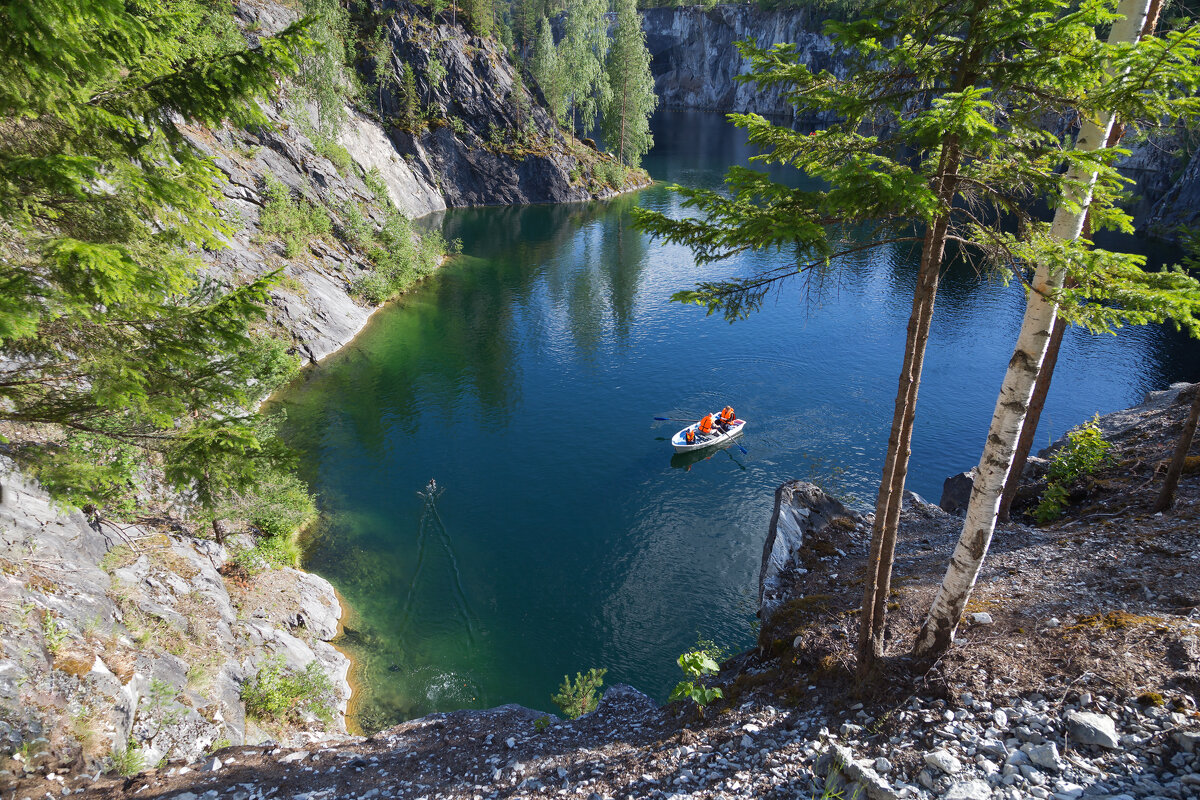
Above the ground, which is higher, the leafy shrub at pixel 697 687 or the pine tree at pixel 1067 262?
the pine tree at pixel 1067 262

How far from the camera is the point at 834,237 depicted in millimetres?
8461

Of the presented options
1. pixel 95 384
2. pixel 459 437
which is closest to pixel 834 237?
pixel 95 384

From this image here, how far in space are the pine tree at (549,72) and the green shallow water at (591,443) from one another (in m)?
36.5

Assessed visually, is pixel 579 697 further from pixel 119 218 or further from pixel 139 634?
pixel 119 218

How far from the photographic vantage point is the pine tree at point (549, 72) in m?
74.4

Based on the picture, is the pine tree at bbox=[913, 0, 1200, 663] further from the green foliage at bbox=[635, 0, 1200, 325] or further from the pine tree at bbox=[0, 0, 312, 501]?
the pine tree at bbox=[0, 0, 312, 501]


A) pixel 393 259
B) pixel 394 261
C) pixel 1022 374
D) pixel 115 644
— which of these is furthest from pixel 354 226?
pixel 1022 374

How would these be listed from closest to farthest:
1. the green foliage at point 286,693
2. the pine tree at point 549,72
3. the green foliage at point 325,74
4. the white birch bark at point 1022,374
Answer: the white birch bark at point 1022,374
the green foliage at point 286,693
the green foliage at point 325,74
the pine tree at point 549,72

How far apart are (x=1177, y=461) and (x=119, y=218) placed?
19909mm

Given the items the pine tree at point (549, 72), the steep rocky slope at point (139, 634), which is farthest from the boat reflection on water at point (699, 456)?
the pine tree at point (549, 72)

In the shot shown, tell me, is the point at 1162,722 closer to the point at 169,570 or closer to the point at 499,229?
the point at 169,570

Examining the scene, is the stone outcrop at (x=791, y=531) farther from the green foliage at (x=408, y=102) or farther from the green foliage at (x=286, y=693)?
the green foliage at (x=408, y=102)

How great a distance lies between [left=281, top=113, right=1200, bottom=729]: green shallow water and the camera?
1856 centimetres

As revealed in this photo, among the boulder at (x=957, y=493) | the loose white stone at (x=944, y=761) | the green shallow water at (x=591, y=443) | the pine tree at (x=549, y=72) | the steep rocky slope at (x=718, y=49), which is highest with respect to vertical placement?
the steep rocky slope at (x=718, y=49)
